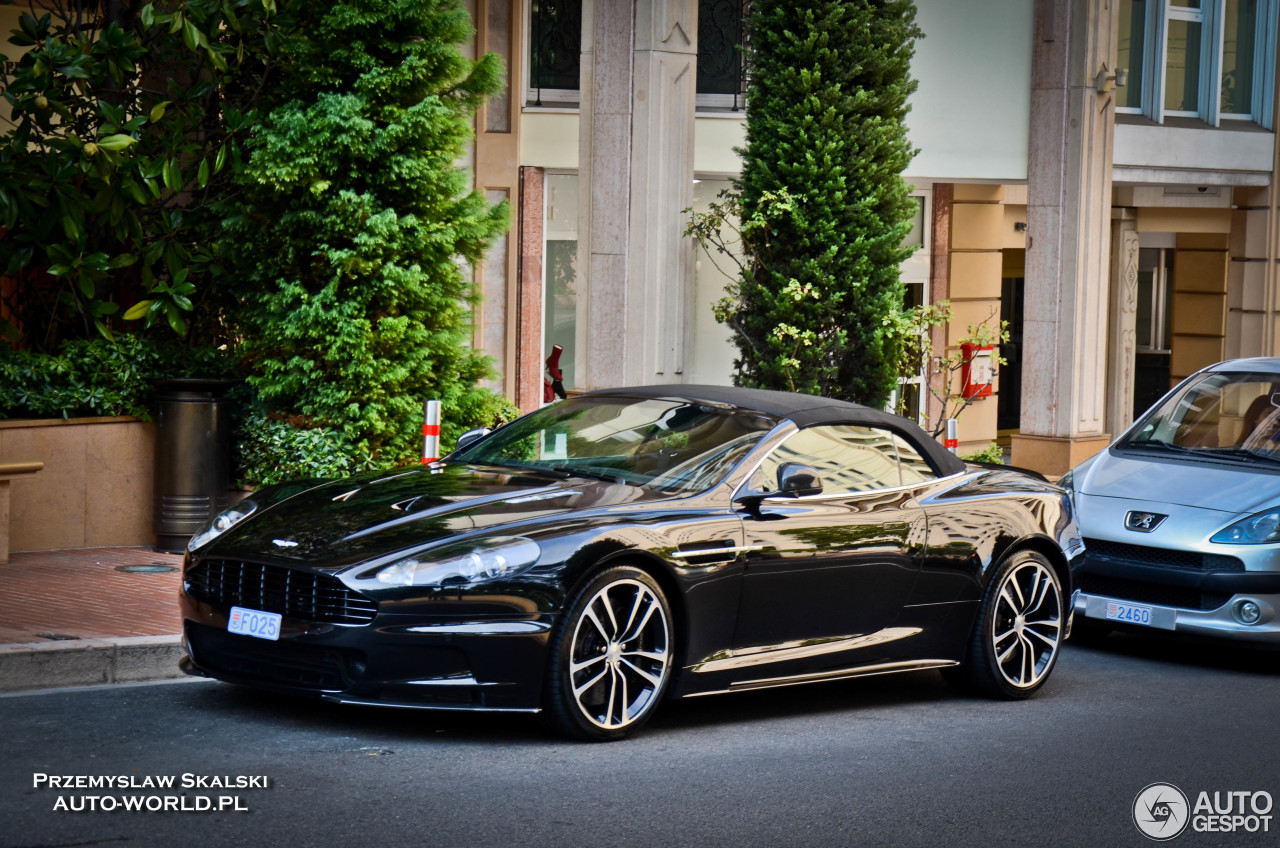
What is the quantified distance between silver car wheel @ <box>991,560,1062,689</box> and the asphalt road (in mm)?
243

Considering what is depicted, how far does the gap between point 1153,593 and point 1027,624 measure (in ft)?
5.22

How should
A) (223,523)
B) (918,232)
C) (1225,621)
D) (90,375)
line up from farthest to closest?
1. (918,232)
2. (90,375)
3. (1225,621)
4. (223,523)

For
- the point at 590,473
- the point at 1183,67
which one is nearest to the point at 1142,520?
the point at 590,473

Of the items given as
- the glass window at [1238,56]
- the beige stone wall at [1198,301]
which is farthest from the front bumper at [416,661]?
the beige stone wall at [1198,301]

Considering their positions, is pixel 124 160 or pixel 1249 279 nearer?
pixel 124 160

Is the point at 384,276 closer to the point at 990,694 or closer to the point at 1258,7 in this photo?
the point at 990,694

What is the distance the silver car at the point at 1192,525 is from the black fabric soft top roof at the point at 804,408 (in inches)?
61.8

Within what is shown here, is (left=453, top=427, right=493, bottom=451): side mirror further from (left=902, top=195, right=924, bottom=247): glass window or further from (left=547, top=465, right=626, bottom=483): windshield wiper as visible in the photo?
(left=902, top=195, right=924, bottom=247): glass window

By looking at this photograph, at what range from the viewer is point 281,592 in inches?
251

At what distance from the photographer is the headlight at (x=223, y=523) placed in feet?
22.9

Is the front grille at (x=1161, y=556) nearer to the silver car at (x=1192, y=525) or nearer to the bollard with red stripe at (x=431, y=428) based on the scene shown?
the silver car at (x=1192, y=525)

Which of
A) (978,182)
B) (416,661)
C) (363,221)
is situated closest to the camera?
(416,661)

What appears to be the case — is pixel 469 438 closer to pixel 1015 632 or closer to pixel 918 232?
pixel 1015 632

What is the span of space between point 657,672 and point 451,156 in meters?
6.24
